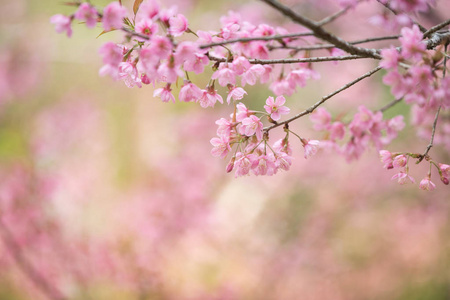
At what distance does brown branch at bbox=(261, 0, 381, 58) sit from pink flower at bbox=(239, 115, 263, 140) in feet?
0.63

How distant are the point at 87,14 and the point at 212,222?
199 cm

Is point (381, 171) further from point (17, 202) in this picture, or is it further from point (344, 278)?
point (17, 202)

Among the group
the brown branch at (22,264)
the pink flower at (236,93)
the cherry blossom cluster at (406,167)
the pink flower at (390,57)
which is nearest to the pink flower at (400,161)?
the cherry blossom cluster at (406,167)

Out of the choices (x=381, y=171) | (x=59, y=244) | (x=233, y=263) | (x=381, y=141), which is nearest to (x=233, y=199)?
(x=233, y=263)

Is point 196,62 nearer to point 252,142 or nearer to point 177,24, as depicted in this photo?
point 177,24

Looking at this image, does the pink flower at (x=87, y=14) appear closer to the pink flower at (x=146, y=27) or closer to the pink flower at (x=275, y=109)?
the pink flower at (x=146, y=27)

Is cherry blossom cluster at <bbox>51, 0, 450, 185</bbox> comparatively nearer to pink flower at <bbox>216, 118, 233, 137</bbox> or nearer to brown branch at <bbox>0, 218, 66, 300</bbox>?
pink flower at <bbox>216, 118, 233, 137</bbox>

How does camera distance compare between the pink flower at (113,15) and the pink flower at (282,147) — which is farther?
the pink flower at (282,147)

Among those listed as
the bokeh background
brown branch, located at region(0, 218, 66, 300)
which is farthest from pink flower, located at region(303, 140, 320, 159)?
brown branch, located at region(0, 218, 66, 300)

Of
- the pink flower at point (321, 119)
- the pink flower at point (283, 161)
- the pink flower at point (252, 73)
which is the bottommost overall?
A: the pink flower at point (283, 161)

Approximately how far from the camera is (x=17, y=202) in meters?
2.02

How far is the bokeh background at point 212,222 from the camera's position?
2.12m

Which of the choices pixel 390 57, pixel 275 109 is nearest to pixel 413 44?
pixel 390 57

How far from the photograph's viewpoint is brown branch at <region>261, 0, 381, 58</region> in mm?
511
